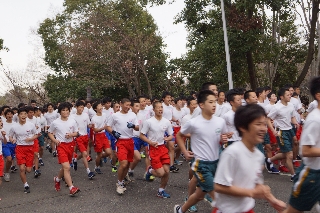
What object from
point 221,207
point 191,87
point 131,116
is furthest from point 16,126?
point 191,87

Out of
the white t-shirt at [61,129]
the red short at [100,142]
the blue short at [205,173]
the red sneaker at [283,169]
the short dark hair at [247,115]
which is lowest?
the red sneaker at [283,169]

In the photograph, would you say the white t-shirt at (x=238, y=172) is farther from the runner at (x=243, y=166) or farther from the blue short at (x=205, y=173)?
the blue short at (x=205, y=173)

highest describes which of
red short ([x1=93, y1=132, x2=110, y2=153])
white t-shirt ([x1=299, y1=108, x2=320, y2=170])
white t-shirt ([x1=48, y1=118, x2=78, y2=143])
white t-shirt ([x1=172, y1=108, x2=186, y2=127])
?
white t-shirt ([x1=299, y1=108, x2=320, y2=170])

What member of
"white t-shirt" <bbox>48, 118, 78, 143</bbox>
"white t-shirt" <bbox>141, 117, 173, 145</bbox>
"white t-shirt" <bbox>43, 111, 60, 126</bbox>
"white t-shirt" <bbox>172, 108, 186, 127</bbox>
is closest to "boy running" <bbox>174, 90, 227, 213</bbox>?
"white t-shirt" <bbox>141, 117, 173, 145</bbox>

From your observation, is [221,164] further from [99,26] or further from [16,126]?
[99,26]

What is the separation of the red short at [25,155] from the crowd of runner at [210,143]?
22 mm

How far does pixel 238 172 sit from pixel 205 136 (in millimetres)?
2059

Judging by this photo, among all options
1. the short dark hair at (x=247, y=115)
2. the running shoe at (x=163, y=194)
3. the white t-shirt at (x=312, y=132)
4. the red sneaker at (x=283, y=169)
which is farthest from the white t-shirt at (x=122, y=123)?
the short dark hair at (x=247, y=115)

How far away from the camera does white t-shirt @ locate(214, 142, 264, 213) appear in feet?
9.84

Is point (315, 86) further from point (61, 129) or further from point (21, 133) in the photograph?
point (21, 133)

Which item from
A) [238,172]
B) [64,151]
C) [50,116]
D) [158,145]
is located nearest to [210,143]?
[238,172]

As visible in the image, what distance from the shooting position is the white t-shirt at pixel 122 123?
8125mm

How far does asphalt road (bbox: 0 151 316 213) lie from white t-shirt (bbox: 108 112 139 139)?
1.20 m

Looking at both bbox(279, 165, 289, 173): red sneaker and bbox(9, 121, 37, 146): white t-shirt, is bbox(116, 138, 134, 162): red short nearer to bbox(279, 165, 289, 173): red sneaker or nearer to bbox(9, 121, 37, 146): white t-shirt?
bbox(9, 121, 37, 146): white t-shirt
